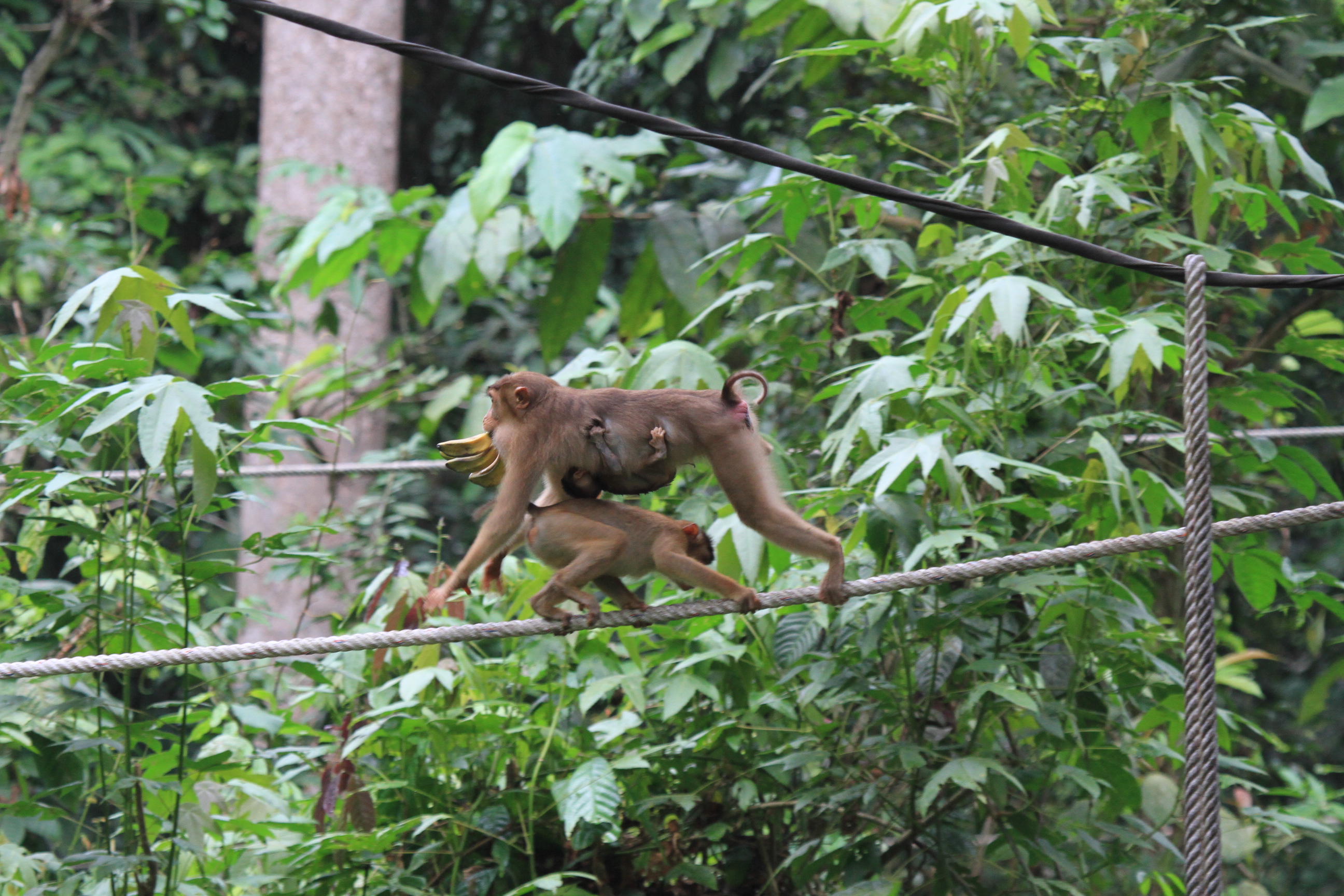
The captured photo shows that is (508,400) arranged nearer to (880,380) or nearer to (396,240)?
(880,380)

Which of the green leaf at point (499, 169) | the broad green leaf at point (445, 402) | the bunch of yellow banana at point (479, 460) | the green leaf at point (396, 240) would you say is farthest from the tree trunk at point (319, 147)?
A: the bunch of yellow banana at point (479, 460)

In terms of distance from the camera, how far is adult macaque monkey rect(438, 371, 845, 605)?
3482mm

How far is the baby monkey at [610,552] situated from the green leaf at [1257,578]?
1708mm

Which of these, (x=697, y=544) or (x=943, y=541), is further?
(x=697, y=544)

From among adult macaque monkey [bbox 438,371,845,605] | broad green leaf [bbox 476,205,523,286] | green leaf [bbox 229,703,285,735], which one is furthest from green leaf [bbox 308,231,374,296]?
adult macaque monkey [bbox 438,371,845,605]

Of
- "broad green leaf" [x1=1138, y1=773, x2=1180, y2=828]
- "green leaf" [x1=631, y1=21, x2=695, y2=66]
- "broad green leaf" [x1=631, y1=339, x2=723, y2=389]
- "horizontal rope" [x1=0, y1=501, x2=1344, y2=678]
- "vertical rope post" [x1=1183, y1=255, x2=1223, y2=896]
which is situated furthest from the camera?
"green leaf" [x1=631, y1=21, x2=695, y2=66]

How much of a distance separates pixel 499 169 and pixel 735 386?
2.33 meters

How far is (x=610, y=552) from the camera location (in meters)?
3.32

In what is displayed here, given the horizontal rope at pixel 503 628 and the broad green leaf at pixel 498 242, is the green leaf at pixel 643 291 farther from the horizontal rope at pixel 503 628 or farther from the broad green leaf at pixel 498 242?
the horizontal rope at pixel 503 628

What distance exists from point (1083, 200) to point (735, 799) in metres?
2.12

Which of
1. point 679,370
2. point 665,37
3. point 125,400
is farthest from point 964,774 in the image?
point 665,37

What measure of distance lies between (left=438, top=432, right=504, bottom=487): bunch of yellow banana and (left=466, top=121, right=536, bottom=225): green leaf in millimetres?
1895

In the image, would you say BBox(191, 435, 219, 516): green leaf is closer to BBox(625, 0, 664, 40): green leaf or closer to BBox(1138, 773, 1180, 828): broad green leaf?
BBox(1138, 773, 1180, 828): broad green leaf

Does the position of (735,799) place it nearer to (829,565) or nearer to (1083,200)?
(829,565)
